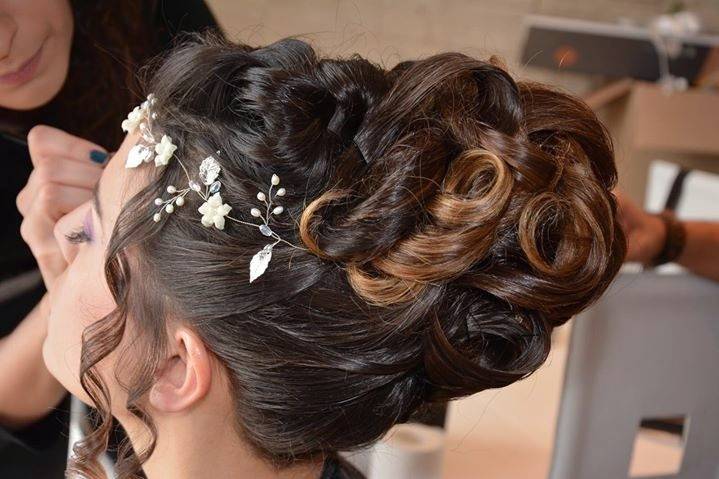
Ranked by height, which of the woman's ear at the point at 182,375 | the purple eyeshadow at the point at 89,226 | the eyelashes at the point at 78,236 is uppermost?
the purple eyeshadow at the point at 89,226

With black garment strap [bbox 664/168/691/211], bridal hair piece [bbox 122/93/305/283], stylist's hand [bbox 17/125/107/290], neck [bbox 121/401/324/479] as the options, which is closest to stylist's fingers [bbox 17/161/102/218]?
stylist's hand [bbox 17/125/107/290]

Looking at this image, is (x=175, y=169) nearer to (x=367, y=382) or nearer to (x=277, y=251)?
(x=277, y=251)

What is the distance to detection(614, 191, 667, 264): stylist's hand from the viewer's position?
47.5 inches

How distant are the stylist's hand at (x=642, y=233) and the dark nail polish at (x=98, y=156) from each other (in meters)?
0.82

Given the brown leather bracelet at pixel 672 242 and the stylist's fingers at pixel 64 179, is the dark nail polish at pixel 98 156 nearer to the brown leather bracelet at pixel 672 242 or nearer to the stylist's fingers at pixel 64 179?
the stylist's fingers at pixel 64 179

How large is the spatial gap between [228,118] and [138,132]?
6.0 inches

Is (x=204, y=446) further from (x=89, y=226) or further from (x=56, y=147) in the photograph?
(x=56, y=147)

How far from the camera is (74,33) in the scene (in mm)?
1303

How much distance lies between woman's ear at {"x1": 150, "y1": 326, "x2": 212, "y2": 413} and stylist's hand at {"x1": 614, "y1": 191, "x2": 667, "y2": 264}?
76cm

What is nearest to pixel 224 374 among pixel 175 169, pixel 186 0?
pixel 175 169

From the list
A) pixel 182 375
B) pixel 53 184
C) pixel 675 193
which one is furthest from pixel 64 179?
pixel 675 193

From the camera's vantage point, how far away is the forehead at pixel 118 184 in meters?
0.82

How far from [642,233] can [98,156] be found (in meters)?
0.88

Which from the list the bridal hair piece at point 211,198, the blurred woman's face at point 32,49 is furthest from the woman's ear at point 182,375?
the blurred woman's face at point 32,49
